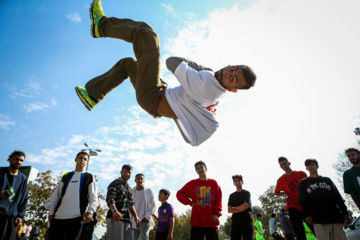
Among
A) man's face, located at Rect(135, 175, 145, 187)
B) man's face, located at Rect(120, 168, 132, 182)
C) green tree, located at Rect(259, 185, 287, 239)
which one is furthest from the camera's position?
green tree, located at Rect(259, 185, 287, 239)

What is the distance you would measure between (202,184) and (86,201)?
100 inches

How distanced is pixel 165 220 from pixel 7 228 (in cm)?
373

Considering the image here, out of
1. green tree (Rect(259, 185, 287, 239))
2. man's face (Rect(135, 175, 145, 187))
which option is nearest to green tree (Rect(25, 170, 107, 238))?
man's face (Rect(135, 175, 145, 187))

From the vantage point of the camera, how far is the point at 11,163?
4.58m

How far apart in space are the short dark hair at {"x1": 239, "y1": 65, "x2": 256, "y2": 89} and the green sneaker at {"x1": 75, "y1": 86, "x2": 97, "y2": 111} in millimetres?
2610

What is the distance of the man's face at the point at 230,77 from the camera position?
2910mm

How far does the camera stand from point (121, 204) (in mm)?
5102

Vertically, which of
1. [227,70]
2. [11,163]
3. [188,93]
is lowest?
[11,163]

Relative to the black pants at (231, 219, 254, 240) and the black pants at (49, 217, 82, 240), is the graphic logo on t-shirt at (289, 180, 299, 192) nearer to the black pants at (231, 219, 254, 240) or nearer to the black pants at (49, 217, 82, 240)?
the black pants at (231, 219, 254, 240)

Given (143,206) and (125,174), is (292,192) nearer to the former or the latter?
(143,206)

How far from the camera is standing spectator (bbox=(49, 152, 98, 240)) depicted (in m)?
3.87

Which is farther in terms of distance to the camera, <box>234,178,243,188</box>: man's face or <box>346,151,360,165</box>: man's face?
<box>234,178,243,188</box>: man's face

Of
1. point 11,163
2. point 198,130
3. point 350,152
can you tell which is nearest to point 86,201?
point 11,163

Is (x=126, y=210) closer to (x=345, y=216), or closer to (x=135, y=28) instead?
(x=135, y=28)
